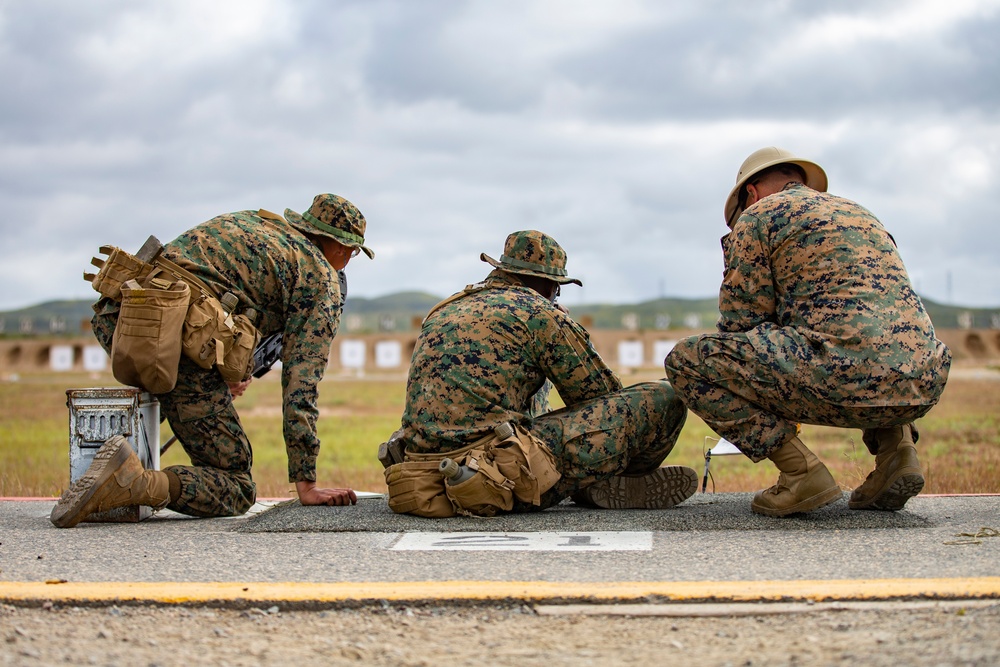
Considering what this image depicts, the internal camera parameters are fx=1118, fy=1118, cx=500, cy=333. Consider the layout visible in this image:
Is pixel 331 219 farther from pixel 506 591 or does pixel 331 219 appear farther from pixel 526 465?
pixel 506 591

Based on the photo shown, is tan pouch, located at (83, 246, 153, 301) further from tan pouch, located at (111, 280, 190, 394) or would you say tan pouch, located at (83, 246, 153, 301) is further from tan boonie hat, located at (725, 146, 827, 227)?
tan boonie hat, located at (725, 146, 827, 227)

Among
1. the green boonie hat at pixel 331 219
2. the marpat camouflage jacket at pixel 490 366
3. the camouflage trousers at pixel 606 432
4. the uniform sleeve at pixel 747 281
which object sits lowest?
the camouflage trousers at pixel 606 432

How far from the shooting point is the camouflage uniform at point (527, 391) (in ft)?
15.9

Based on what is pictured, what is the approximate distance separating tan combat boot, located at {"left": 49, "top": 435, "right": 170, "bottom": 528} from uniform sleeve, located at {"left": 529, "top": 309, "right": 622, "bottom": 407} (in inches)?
72.1

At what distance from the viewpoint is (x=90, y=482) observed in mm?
4734

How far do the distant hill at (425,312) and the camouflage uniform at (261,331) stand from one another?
50907 mm

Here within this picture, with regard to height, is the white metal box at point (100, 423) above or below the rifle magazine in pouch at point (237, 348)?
below

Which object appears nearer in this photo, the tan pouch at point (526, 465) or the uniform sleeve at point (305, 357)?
the tan pouch at point (526, 465)

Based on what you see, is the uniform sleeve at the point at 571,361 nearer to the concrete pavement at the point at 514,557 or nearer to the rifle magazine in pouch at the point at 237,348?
the concrete pavement at the point at 514,557

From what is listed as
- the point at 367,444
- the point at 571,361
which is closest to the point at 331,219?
the point at 571,361

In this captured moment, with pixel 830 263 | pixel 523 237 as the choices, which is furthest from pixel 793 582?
pixel 523 237

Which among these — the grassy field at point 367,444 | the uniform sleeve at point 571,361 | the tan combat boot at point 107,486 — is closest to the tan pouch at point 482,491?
the uniform sleeve at point 571,361

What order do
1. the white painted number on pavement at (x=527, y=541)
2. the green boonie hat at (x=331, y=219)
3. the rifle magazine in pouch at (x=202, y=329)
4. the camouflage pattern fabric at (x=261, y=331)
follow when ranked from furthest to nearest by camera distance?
the green boonie hat at (x=331, y=219)
the camouflage pattern fabric at (x=261, y=331)
the rifle magazine in pouch at (x=202, y=329)
the white painted number on pavement at (x=527, y=541)

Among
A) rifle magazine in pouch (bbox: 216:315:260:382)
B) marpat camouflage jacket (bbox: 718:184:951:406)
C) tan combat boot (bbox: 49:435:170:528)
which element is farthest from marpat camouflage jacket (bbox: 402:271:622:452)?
tan combat boot (bbox: 49:435:170:528)
